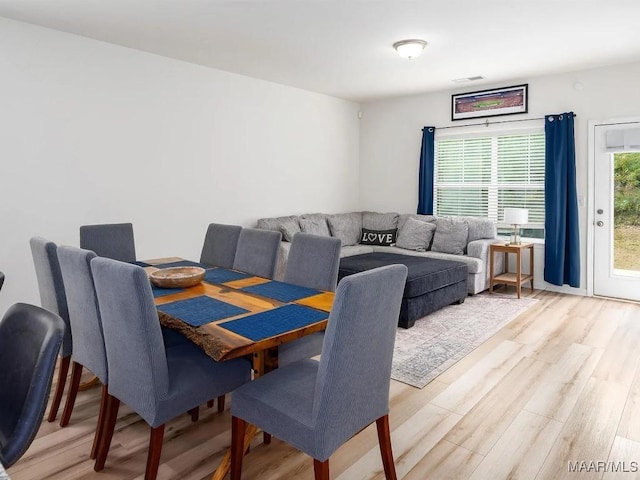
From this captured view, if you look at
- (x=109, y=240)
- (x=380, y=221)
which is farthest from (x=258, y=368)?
(x=380, y=221)

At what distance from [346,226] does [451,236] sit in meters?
1.50

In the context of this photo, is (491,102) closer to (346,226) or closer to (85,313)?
(346,226)

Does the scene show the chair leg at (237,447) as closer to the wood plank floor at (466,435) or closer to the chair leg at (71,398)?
the wood plank floor at (466,435)

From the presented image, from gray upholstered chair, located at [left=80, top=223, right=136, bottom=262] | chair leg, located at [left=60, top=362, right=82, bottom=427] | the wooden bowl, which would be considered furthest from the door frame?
chair leg, located at [left=60, top=362, right=82, bottom=427]

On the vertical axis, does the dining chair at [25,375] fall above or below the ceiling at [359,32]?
below

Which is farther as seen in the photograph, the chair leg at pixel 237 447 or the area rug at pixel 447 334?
the area rug at pixel 447 334

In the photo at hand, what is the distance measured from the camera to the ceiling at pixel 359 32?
3260 mm

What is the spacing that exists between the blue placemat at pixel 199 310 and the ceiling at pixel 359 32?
222cm

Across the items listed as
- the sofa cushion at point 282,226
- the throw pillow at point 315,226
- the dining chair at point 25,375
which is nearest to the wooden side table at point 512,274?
the throw pillow at point 315,226

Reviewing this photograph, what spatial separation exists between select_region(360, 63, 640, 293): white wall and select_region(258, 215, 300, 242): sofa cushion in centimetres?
195

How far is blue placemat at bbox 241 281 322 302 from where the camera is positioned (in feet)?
7.64

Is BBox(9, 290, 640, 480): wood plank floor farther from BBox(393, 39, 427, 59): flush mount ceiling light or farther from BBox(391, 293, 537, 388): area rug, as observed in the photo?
BBox(393, 39, 427, 59): flush mount ceiling light

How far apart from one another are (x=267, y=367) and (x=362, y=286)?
94cm

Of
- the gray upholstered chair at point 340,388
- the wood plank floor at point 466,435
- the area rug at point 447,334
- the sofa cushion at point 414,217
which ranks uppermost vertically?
the sofa cushion at point 414,217
